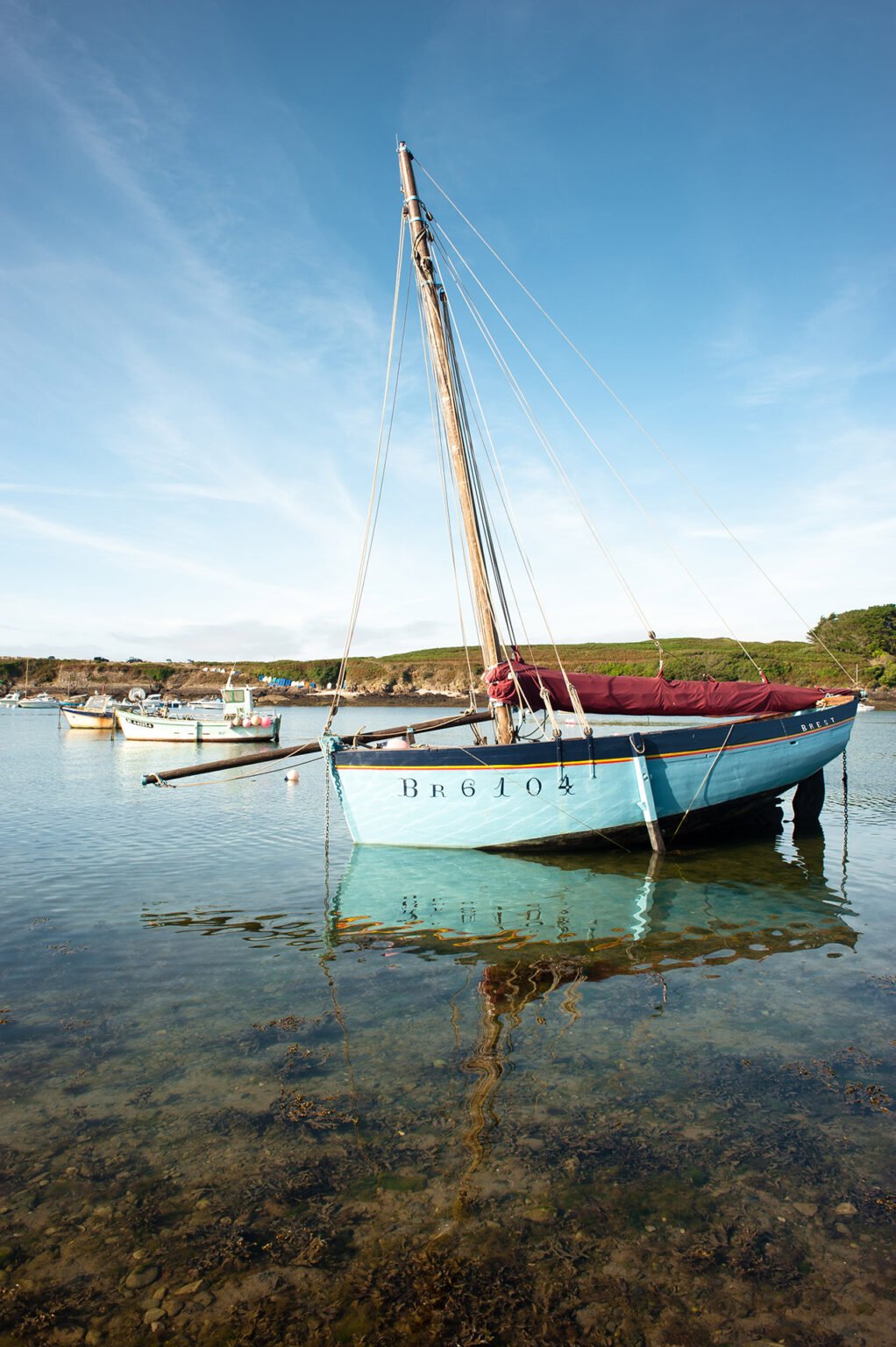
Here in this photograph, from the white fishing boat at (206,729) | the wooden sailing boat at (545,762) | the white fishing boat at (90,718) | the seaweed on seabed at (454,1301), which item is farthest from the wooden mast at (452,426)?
the white fishing boat at (90,718)

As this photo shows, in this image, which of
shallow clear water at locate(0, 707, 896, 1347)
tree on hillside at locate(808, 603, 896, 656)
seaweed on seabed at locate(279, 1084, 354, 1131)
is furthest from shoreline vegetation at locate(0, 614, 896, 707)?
seaweed on seabed at locate(279, 1084, 354, 1131)

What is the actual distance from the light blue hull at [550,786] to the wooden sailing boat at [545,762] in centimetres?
3

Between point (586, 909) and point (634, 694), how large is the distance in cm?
609

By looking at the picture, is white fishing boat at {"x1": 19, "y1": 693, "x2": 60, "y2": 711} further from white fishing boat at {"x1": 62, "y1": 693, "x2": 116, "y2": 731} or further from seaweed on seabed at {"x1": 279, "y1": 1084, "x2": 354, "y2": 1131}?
seaweed on seabed at {"x1": 279, "y1": 1084, "x2": 354, "y2": 1131}

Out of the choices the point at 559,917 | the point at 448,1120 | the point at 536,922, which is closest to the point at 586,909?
the point at 559,917

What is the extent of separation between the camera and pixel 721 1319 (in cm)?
395

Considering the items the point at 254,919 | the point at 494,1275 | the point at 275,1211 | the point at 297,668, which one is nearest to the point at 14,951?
the point at 254,919

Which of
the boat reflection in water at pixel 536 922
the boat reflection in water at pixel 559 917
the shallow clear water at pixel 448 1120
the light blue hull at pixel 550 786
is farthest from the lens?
the light blue hull at pixel 550 786

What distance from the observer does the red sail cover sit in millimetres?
16234

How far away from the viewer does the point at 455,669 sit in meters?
149

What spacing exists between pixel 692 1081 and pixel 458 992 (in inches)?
117

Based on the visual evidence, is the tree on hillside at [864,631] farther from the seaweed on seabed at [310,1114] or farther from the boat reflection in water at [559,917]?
the seaweed on seabed at [310,1114]

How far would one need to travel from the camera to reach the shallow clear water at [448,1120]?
4.09 metres

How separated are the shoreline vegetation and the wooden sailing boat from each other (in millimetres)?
78448
